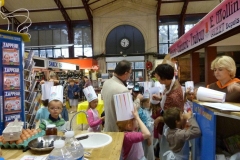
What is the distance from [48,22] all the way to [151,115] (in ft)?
44.6

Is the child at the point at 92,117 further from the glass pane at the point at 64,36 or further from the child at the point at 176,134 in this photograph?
the glass pane at the point at 64,36

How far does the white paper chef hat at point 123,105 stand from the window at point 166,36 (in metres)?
A: 12.8

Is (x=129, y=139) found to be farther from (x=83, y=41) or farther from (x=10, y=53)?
(x=83, y=41)

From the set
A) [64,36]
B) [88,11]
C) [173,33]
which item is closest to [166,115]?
[88,11]

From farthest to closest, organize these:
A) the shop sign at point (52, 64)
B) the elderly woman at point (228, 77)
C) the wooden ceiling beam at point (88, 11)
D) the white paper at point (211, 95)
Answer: the wooden ceiling beam at point (88, 11) → the shop sign at point (52, 64) → the elderly woman at point (228, 77) → the white paper at point (211, 95)

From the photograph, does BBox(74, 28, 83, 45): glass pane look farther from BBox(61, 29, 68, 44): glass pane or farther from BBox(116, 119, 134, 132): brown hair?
BBox(116, 119, 134, 132): brown hair

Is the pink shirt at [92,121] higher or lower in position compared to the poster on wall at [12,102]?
lower

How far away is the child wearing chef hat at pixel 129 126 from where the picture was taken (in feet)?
5.38

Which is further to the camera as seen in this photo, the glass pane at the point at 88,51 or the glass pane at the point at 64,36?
the glass pane at the point at 64,36

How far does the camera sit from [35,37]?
15.0m

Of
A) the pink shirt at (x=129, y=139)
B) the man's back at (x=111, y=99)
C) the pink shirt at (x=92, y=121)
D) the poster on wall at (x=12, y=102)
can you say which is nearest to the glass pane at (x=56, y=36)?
the poster on wall at (x=12, y=102)

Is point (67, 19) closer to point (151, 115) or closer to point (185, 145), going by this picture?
point (151, 115)

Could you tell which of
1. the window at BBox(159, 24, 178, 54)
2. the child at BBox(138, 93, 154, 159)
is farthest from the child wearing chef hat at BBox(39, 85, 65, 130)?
the window at BBox(159, 24, 178, 54)

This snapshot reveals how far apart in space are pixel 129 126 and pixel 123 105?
1.25 ft
